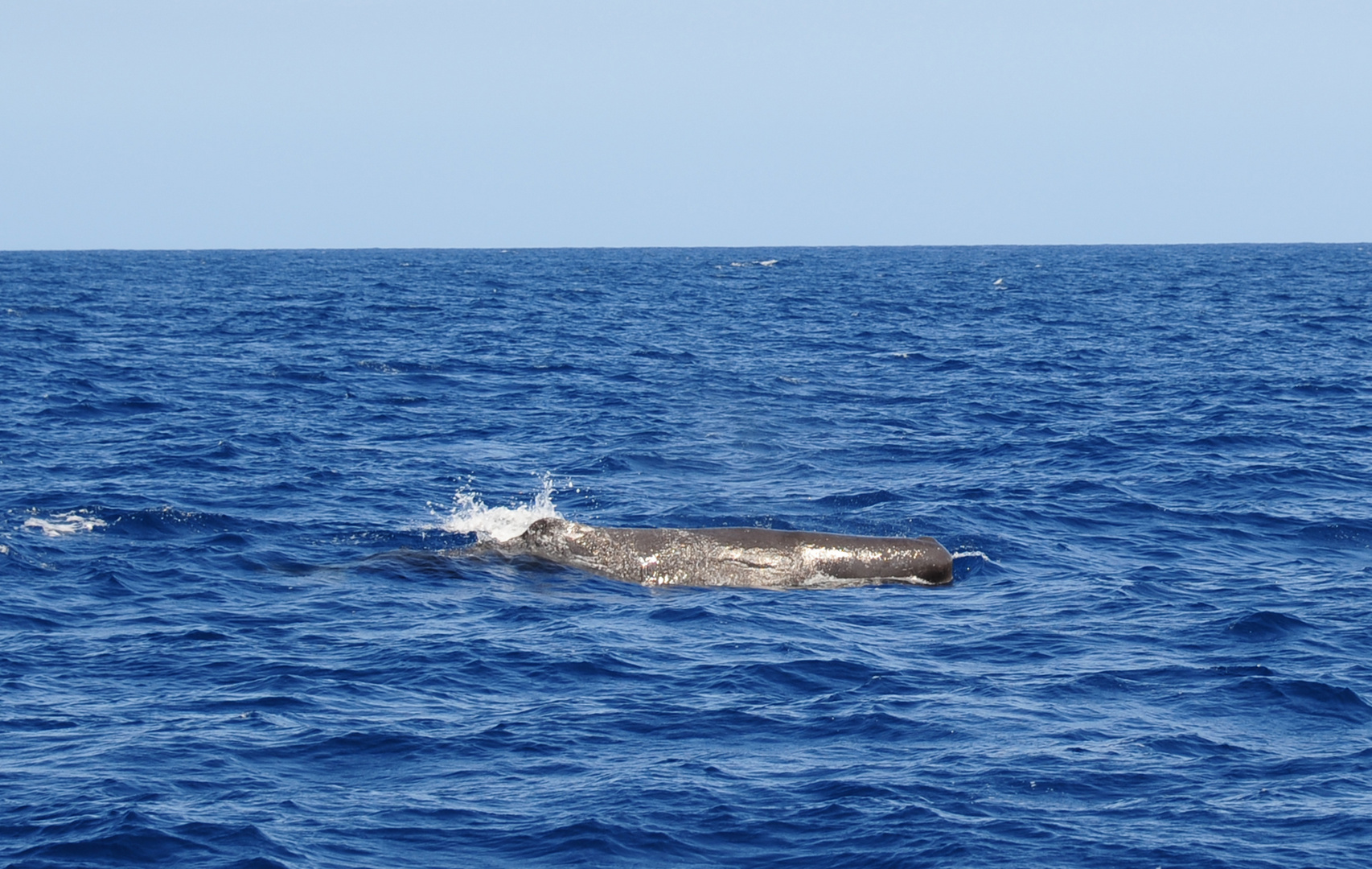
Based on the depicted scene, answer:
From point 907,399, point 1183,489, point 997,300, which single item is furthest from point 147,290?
point 1183,489

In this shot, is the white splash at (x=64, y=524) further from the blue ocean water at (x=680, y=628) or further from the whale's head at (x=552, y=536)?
the whale's head at (x=552, y=536)

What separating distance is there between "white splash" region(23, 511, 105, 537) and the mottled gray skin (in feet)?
26.7

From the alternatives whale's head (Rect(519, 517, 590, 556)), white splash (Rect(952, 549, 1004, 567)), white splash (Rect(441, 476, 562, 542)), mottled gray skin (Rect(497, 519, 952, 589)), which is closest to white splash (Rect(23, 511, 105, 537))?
white splash (Rect(441, 476, 562, 542))

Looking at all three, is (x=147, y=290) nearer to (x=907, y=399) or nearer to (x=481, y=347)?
(x=481, y=347)

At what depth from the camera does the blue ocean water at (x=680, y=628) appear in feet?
44.7

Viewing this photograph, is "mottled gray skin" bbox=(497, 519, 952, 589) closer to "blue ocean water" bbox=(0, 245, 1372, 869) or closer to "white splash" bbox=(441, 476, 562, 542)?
"blue ocean water" bbox=(0, 245, 1372, 869)

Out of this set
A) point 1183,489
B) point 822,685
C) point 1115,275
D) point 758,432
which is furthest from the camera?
point 1115,275

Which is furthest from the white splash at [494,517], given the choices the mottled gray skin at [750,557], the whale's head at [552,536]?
the mottled gray skin at [750,557]

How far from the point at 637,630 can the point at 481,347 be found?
133 feet

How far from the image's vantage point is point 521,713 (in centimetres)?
1673

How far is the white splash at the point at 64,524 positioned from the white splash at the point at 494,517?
243 inches

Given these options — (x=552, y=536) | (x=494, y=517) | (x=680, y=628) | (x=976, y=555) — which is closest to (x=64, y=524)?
(x=494, y=517)

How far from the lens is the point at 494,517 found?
26.8m

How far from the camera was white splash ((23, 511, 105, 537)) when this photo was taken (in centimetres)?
2528
